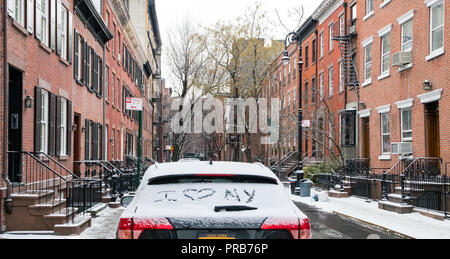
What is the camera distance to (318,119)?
35938mm

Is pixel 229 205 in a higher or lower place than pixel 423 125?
lower

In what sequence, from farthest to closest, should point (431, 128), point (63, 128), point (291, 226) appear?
point (431, 128), point (63, 128), point (291, 226)

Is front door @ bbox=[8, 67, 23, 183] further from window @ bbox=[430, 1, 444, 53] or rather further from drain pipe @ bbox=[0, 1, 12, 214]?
window @ bbox=[430, 1, 444, 53]

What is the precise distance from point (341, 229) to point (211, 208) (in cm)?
969

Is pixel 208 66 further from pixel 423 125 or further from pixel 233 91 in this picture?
pixel 423 125

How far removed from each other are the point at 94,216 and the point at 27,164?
2888 millimetres

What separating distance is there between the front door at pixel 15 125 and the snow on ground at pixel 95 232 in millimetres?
1663

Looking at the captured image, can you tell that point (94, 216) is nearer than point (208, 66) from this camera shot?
Yes

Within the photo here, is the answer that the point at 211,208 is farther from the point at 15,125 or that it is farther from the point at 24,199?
the point at 15,125

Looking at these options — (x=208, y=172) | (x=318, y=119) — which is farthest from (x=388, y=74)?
(x=208, y=172)

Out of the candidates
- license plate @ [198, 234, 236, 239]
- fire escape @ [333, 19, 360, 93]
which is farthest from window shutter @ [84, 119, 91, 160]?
license plate @ [198, 234, 236, 239]

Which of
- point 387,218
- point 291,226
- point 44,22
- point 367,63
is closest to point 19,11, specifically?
point 44,22

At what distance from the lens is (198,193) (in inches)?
187

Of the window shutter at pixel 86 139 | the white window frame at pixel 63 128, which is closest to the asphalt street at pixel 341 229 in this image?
the white window frame at pixel 63 128
